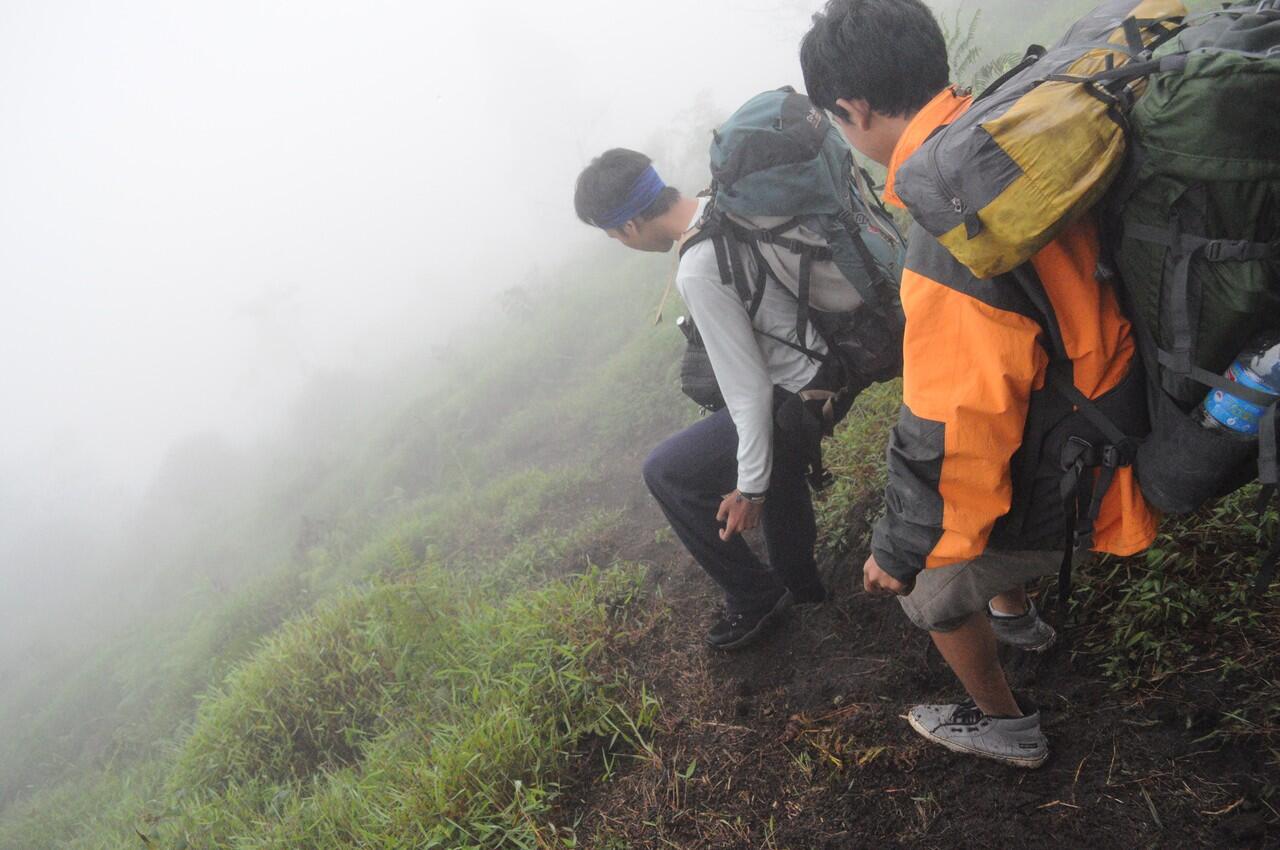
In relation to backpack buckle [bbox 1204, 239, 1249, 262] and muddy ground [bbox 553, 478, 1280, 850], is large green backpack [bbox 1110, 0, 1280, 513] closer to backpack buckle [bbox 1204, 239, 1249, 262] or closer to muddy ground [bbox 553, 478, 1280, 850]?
backpack buckle [bbox 1204, 239, 1249, 262]

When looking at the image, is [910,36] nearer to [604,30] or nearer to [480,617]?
[480,617]

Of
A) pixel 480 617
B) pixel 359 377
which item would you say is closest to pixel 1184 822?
pixel 480 617

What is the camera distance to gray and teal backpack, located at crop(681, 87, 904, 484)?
213 centimetres

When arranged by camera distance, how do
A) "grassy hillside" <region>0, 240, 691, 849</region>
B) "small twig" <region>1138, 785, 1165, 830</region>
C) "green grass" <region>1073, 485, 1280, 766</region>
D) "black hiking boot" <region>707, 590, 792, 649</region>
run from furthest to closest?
1. "grassy hillside" <region>0, 240, 691, 849</region>
2. "black hiking boot" <region>707, 590, 792, 649</region>
3. "green grass" <region>1073, 485, 1280, 766</region>
4. "small twig" <region>1138, 785, 1165, 830</region>

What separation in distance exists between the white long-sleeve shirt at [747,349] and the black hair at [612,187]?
1.52 ft

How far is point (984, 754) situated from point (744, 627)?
1.08 m

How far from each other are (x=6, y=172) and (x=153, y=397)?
4701 inches

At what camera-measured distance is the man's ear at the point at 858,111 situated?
1797 millimetres

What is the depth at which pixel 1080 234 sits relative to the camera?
4.43ft

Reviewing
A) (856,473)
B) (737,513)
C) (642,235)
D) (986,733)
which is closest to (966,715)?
(986,733)

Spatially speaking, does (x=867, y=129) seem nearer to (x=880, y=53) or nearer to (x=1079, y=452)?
(x=880, y=53)

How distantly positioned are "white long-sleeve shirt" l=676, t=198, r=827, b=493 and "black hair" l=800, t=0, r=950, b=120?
0.61 meters

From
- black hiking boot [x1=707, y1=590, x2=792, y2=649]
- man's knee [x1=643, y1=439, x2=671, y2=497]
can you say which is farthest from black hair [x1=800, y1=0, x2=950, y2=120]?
black hiking boot [x1=707, y1=590, x2=792, y2=649]

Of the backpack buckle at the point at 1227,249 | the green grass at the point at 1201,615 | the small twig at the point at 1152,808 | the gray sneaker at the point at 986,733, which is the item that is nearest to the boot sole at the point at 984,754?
the gray sneaker at the point at 986,733
